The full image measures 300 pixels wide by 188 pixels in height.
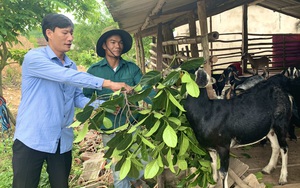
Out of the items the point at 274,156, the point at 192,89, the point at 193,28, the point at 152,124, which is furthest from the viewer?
the point at 193,28

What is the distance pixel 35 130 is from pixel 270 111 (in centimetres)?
205

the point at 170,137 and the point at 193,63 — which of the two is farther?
the point at 193,63

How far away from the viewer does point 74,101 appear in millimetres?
2766

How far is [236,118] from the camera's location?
251cm

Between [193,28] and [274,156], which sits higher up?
[193,28]

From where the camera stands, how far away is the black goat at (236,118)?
7.82ft

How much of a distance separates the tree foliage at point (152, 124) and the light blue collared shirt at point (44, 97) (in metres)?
0.27

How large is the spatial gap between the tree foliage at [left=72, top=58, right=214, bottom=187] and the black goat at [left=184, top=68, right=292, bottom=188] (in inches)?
4.9

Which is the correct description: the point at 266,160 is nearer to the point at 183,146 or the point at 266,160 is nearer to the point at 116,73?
the point at 183,146

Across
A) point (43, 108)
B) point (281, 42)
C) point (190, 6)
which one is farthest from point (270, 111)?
point (281, 42)

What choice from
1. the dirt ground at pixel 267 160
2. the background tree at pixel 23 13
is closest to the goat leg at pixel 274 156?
the dirt ground at pixel 267 160

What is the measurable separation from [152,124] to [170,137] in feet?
0.89

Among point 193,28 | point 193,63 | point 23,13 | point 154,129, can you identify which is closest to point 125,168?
point 154,129

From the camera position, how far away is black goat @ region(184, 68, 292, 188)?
2.38 metres
